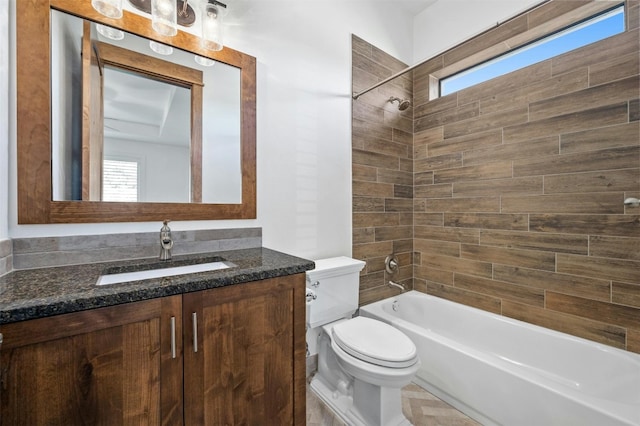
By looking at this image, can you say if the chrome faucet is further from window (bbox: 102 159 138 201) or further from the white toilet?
the white toilet

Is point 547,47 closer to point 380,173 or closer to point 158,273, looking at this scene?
point 380,173

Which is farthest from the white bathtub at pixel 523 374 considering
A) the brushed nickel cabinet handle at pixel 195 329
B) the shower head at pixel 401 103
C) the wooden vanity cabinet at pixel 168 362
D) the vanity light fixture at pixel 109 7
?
the vanity light fixture at pixel 109 7

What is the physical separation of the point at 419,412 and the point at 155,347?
60.6 inches

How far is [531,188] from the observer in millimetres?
1872

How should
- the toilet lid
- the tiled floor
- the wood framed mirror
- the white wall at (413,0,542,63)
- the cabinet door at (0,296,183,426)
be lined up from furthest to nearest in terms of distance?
the white wall at (413,0,542,63) < the tiled floor < the toilet lid < the wood framed mirror < the cabinet door at (0,296,183,426)

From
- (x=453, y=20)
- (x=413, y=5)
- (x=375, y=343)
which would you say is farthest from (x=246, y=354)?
(x=413, y=5)

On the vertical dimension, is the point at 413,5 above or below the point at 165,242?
above

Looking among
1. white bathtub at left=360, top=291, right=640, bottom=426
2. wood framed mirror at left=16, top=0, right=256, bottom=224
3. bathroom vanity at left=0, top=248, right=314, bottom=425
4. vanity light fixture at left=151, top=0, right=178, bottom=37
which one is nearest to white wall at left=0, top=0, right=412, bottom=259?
wood framed mirror at left=16, top=0, right=256, bottom=224

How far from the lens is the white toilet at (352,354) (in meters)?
1.34

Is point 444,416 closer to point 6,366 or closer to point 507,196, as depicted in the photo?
point 507,196

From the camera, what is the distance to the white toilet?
1336 mm

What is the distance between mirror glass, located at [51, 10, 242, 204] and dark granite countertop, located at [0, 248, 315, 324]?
33cm

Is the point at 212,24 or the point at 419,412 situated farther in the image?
the point at 419,412

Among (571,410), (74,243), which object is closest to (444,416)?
(571,410)
